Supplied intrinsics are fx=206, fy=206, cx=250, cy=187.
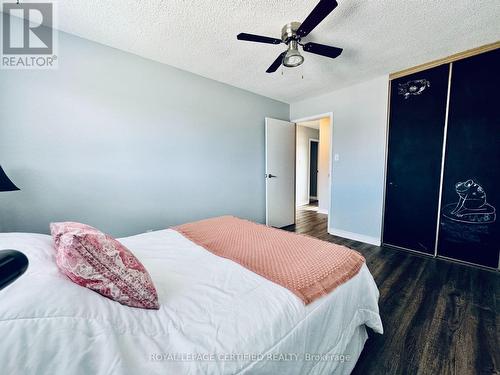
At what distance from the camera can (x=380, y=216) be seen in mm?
3014

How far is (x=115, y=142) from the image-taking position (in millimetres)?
2238

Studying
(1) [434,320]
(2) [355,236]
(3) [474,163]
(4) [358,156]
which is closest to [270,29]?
(4) [358,156]

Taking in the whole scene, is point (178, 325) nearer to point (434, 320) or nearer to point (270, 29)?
point (434, 320)

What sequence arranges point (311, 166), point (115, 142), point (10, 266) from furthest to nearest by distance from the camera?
point (311, 166)
point (115, 142)
point (10, 266)

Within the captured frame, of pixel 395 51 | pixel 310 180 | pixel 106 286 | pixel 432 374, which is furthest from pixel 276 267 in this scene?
pixel 310 180

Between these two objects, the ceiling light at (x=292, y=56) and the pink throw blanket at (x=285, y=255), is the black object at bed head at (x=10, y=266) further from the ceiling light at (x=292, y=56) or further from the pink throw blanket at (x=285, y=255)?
the ceiling light at (x=292, y=56)

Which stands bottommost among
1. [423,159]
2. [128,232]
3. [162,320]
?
[128,232]

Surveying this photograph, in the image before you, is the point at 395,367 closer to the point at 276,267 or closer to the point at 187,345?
the point at 276,267

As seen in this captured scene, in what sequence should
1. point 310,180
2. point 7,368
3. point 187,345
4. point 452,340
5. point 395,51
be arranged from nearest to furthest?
point 7,368 < point 187,345 < point 452,340 < point 395,51 < point 310,180

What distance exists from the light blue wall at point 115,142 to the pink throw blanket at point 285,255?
100 cm

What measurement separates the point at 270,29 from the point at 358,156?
2.22m

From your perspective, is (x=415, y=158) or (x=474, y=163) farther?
(x=415, y=158)

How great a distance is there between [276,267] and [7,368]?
0.97m

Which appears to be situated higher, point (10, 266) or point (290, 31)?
point (290, 31)
